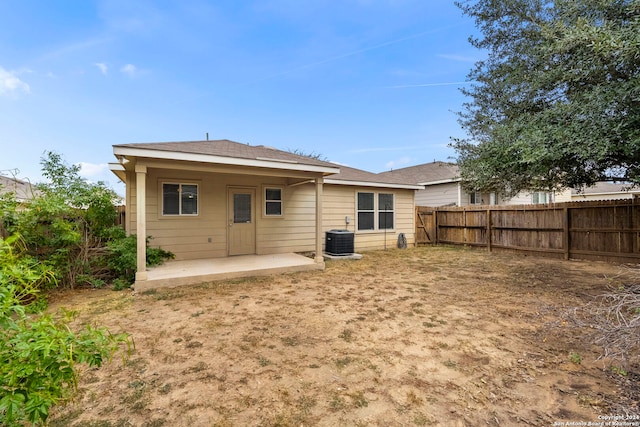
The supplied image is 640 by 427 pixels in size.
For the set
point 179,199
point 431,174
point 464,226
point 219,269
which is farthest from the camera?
point 431,174

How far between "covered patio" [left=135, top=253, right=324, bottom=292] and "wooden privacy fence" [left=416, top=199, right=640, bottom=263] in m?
6.63

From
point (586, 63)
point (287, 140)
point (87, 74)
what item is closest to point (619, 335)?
point (586, 63)

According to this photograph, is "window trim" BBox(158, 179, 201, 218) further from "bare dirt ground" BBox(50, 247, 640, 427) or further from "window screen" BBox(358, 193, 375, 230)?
"window screen" BBox(358, 193, 375, 230)

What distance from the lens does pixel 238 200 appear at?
8055 mm

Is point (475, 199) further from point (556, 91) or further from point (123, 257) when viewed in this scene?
point (123, 257)

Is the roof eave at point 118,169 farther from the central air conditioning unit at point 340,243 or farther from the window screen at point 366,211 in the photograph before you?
the window screen at point 366,211

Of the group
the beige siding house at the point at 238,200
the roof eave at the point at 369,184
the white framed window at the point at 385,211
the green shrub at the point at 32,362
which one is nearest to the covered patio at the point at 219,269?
the beige siding house at the point at 238,200

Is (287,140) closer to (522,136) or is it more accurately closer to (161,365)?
(522,136)

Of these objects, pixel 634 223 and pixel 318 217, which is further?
pixel 634 223

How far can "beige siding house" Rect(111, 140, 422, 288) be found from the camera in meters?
5.65

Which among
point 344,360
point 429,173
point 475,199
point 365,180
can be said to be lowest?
point 344,360

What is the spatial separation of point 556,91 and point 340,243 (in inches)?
234

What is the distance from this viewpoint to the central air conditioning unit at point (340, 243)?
858 cm

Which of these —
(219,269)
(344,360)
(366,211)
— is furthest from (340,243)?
(344,360)
